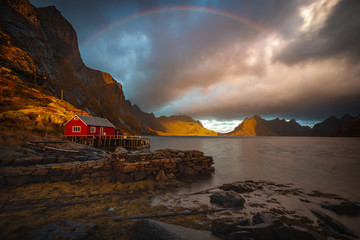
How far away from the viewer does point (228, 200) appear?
8.88 m

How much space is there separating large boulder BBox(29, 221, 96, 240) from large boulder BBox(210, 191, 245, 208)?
6.17 meters

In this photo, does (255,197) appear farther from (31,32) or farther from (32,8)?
(32,8)

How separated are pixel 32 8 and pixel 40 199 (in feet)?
427

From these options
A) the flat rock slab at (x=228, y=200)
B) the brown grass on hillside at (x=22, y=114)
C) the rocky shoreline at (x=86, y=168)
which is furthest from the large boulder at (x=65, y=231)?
the brown grass on hillside at (x=22, y=114)

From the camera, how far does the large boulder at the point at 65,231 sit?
194 inches

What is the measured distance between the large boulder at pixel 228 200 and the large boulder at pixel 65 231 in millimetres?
6173

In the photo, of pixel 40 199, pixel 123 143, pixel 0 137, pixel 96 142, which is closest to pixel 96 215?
pixel 40 199

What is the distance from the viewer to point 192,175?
16.0 m

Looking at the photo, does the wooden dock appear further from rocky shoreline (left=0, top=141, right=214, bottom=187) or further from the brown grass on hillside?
rocky shoreline (left=0, top=141, right=214, bottom=187)

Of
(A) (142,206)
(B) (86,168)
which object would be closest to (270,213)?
(A) (142,206)

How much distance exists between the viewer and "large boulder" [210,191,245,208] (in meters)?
8.60

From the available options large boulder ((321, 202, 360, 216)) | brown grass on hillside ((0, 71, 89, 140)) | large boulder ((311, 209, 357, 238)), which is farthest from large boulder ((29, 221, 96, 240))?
brown grass on hillside ((0, 71, 89, 140))

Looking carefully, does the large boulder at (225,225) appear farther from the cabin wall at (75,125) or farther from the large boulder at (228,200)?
A: the cabin wall at (75,125)

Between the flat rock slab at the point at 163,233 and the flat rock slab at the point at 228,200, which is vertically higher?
the flat rock slab at the point at 163,233
